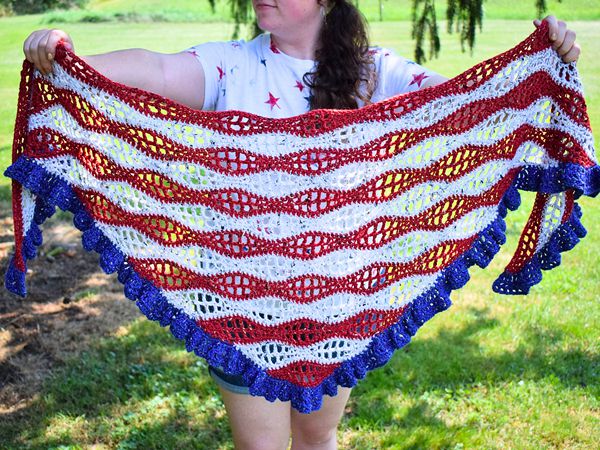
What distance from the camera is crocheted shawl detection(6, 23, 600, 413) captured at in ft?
5.39

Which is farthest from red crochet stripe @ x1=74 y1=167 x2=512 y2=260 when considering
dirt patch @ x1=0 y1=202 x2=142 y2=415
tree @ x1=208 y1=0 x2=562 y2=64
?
tree @ x1=208 y1=0 x2=562 y2=64

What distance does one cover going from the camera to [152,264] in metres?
1.72

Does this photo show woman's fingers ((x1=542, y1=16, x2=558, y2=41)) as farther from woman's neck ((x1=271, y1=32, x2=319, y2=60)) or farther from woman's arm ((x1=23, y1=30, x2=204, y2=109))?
woman's arm ((x1=23, y1=30, x2=204, y2=109))

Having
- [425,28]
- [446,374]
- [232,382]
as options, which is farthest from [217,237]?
[425,28]

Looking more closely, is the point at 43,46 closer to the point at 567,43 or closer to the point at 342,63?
the point at 342,63

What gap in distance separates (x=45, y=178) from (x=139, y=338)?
2.03 m

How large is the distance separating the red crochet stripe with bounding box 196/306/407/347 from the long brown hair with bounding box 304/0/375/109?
608 millimetres

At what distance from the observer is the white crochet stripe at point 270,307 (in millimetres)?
1747

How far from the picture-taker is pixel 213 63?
6.03 feet

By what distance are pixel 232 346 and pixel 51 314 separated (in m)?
2.33

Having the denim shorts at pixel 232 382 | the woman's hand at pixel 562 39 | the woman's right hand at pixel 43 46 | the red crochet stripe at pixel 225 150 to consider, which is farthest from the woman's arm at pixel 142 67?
the woman's hand at pixel 562 39

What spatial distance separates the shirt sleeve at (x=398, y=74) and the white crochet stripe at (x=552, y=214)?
1.72 ft

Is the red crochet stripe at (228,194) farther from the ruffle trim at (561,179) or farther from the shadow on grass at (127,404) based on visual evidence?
the shadow on grass at (127,404)

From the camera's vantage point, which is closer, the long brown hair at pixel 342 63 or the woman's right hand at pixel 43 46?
the woman's right hand at pixel 43 46
